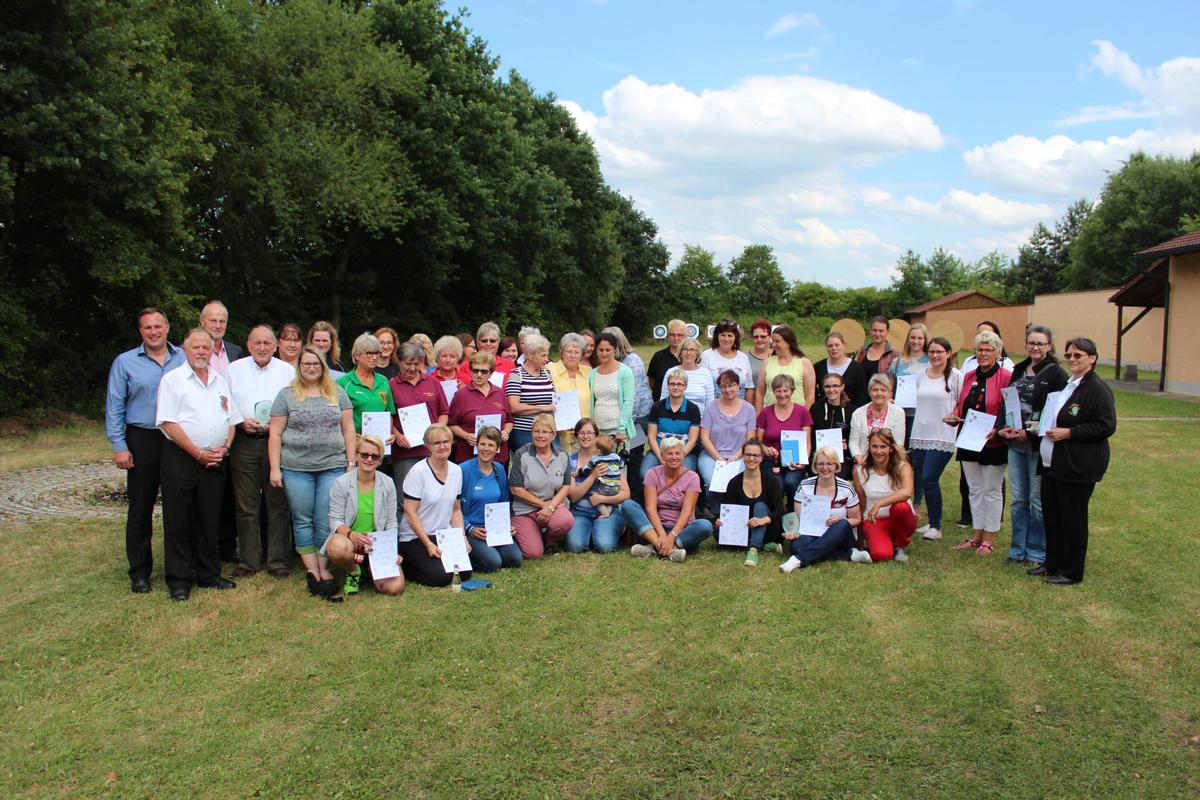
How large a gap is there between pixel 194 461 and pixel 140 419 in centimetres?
46

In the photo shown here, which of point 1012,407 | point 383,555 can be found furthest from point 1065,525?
point 383,555

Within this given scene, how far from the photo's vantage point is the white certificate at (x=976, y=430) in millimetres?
6457

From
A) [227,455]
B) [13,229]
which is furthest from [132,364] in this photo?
[13,229]

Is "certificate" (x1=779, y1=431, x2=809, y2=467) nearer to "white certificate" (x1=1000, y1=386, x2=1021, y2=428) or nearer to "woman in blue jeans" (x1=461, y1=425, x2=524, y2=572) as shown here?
"white certificate" (x1=1000, y1=386, x2=1021, y2=428)

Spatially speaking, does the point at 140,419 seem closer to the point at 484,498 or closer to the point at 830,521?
the point at 484,498

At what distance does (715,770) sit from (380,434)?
12.2ft

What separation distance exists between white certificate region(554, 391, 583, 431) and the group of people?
0.02m

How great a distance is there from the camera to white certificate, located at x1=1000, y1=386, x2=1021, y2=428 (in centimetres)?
627

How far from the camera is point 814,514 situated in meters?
6.33

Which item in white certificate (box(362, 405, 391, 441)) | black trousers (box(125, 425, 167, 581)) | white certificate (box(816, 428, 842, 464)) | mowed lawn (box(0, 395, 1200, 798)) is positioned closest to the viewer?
mowed lawn (box(0, 395, 1200, 798))

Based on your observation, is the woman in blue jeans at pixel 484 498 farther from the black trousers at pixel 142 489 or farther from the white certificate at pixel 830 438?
the white certificate at pixel 830 438

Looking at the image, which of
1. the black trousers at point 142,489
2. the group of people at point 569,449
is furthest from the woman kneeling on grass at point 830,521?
the black trousers at point 142,489

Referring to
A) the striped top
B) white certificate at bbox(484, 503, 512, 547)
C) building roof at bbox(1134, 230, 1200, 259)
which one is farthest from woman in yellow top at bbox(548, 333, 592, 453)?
building roof at bbox(1134, 230, 1200, 259)

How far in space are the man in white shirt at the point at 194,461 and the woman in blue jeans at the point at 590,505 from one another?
2.70 metres
